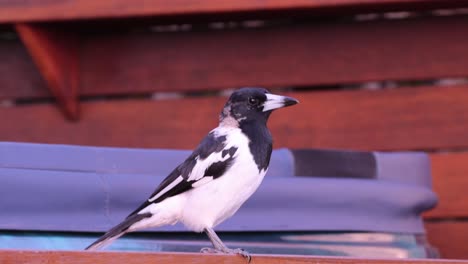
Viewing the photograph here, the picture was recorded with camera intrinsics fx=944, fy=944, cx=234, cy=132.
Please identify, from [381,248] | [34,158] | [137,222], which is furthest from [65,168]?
[381,248]

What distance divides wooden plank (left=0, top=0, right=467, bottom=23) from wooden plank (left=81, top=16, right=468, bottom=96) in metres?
0.33

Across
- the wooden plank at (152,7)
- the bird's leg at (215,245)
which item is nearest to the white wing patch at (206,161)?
the bird's leg at (215,245)

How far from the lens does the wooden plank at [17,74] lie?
10.0 ft

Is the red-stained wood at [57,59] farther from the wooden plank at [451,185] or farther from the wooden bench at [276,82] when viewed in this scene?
the wooden plank at [451,185]

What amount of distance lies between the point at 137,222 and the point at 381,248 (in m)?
0.63

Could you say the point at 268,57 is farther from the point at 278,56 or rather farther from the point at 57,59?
the point at 57,59

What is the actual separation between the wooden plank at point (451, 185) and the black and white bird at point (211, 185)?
937mm

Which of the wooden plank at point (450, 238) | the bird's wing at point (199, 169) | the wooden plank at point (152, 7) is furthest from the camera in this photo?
the wooden plank at point (450, 238)

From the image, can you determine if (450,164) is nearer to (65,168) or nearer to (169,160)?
(169,160)

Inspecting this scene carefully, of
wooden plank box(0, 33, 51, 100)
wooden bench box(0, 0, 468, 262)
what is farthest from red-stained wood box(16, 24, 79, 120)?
wooden plank box(0, 33, 51, 100)

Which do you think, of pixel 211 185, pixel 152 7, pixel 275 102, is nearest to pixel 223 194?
pixel 211 185

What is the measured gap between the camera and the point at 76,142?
2.99 m

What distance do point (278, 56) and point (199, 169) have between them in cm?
103

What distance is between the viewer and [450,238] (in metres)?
2.87
